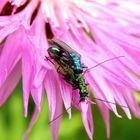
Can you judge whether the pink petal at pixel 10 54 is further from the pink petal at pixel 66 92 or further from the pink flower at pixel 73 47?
the pink petal at pixel 66 92

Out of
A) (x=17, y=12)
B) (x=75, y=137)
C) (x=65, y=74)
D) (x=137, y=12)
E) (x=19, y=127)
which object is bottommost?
(x=75, y=137)

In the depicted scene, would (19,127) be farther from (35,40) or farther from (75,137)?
(35,40)

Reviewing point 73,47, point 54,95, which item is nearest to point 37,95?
point 54,95

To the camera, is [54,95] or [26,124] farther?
[26,124]

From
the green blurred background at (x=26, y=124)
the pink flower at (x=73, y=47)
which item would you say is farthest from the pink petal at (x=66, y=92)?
the green blurred background at (x=26, y=124)

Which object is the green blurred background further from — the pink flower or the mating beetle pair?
the mating beetle pair

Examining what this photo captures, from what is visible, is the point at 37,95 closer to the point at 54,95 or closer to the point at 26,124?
the point at 54,95

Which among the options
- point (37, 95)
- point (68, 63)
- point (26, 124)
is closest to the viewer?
point (37, 95)

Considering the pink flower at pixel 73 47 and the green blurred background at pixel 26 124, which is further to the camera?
the green blurred background at pixel 26 124

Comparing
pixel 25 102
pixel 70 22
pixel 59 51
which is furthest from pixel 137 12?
pixel 25 102
